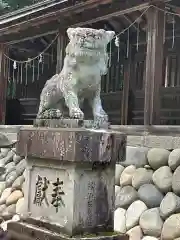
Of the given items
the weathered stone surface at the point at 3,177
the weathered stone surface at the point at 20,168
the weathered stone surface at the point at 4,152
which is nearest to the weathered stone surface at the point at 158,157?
the weathered stone surface at the point at 20,168

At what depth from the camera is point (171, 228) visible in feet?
21.6

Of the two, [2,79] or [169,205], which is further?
[2,79]

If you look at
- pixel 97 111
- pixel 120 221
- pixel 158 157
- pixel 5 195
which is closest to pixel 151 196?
pixel 120 221

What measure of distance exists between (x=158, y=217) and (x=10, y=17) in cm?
796

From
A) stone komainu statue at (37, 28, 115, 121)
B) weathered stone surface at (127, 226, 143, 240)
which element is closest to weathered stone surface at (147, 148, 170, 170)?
weathered stone surface at (127, 226, 143, 240)

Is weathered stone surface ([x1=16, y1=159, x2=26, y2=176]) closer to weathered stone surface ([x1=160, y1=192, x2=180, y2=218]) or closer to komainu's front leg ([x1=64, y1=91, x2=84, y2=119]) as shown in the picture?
weathered stone surface ([x1=160, y1=192, x2=180, y2=218])

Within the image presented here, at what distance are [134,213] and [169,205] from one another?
0.67 meters

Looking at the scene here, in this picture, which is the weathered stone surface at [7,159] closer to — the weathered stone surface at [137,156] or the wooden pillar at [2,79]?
the wooden pillar at [2,79]

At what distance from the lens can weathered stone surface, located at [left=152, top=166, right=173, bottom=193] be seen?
288 inches

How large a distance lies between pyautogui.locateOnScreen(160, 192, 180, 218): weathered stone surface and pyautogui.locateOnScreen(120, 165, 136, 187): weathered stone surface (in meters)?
1.07

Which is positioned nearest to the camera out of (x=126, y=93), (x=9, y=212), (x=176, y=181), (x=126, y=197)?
(x=176, y=181)

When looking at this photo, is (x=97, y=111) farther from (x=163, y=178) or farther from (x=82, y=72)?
(x=163, y=178)

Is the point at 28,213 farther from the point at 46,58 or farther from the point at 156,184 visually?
the point at 46,58

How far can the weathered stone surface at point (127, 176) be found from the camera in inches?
317
